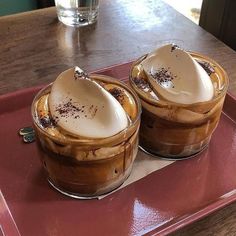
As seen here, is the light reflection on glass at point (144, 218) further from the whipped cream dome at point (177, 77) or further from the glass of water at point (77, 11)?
the glass of water at point (77, 11)

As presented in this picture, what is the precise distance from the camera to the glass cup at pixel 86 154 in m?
0.50

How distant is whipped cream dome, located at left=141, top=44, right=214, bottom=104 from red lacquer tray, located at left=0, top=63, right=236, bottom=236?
4.4 inches

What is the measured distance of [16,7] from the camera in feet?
5.37

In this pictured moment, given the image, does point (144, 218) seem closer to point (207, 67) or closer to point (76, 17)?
point (207, 67)

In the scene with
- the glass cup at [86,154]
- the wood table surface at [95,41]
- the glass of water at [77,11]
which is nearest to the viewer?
the glass cup at [86,154]

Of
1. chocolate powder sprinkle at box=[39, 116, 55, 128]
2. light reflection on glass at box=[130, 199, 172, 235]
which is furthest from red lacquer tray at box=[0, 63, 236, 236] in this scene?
chocolate powder sprinkle at box=[39, 116, 55, 128]

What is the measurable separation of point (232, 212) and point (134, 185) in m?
0.14

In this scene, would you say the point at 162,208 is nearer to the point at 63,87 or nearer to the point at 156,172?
the point at 156,172

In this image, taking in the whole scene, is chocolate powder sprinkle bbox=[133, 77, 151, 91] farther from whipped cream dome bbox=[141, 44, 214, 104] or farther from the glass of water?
the glass of water

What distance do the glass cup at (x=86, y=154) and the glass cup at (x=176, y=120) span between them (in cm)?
3

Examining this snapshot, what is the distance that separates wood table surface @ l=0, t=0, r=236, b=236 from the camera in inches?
Result: 33.0

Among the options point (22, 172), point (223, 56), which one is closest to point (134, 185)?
point (22, 172)

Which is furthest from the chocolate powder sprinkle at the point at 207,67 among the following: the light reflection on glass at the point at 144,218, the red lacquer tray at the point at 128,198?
the light reflection on glass at the point at 144,218

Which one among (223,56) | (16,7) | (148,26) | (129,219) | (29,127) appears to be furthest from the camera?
(16,7)
